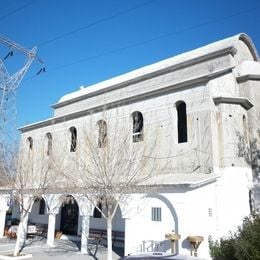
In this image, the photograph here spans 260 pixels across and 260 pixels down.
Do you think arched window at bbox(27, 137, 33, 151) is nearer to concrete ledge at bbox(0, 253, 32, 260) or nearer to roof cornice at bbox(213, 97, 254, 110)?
concrete ledge at bbox(0, 253, 32, 260)

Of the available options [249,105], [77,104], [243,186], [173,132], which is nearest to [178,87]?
[173,132]

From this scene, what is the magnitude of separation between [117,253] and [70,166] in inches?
284

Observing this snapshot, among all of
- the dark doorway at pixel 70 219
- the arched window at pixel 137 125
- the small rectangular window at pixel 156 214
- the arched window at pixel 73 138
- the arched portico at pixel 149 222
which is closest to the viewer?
the arched portico at pixel 149 222

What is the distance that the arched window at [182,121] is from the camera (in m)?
18.6

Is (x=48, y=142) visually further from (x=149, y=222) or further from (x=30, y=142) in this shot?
(x=149, y=222)

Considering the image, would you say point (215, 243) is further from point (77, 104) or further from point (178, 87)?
point (77, 104)

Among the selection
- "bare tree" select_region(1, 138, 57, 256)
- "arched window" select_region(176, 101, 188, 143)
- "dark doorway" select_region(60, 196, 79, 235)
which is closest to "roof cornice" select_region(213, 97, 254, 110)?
"arched window" select_region(176, 101, 188, 143)

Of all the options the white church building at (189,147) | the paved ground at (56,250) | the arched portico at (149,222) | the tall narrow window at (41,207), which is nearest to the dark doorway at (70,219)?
the white church building at (189,147)

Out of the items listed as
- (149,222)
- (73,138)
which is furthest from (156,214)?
(73,138)

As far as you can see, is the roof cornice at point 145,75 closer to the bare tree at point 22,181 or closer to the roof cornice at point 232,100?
the roof cornice at point 232,100

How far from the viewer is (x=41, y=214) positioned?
2553 cm

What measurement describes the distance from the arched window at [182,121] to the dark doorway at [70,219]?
10081 mm

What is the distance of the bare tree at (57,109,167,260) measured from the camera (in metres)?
13.8

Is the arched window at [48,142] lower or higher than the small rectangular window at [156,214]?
higher
